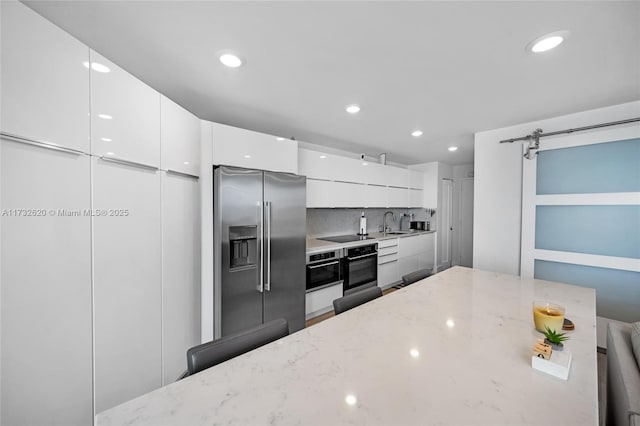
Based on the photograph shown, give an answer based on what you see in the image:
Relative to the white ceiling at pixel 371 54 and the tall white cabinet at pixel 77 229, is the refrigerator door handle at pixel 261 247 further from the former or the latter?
the white ceiling at pixel 371 54

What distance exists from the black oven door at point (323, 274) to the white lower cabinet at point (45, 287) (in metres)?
2.00

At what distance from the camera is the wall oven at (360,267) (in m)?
3.30

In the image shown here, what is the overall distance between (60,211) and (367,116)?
2.53m

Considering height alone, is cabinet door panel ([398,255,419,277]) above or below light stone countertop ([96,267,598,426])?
below

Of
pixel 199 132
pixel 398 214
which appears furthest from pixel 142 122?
pixel 398 214

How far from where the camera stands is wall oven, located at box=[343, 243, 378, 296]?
3297 millimetres

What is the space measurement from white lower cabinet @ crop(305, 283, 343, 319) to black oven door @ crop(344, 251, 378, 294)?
19 centimetres

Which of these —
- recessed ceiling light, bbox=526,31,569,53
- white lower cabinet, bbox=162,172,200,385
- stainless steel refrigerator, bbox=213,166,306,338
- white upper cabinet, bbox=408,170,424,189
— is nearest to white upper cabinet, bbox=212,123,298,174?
stainless steel refrigerator, bbox=213,166,306,338

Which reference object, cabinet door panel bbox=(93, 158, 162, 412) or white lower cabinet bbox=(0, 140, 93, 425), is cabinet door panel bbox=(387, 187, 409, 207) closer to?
cabinet door panel bbox=(93, 158, 162, 412)

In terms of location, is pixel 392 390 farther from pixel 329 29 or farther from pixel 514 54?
pixel 514 54

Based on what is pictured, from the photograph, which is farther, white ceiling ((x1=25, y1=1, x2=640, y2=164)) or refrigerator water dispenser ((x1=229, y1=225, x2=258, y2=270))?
refrigerator water dispenser ((x1=229, y1=225, x2=258, y2=270))

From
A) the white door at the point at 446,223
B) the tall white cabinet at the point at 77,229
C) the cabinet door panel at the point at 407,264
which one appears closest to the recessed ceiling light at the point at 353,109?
the tall white cabinet at the point at 77,229

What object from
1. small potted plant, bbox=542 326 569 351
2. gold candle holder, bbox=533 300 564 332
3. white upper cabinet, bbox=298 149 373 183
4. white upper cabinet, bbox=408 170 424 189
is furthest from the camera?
white upper cabinet, bbox=408 170 424 189

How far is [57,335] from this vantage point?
106 centimetres
